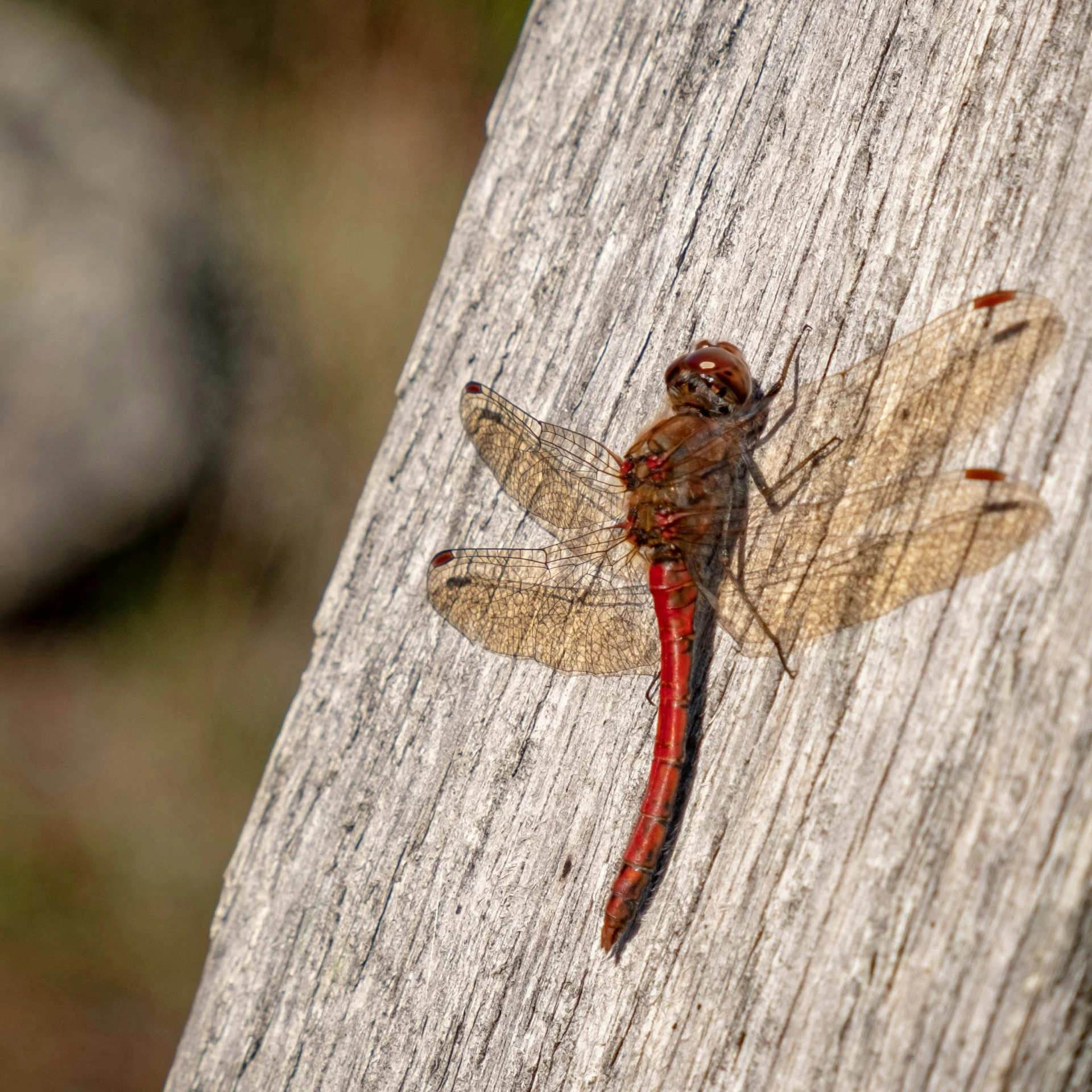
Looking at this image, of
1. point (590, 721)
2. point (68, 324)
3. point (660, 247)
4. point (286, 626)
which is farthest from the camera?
point (286, 626)

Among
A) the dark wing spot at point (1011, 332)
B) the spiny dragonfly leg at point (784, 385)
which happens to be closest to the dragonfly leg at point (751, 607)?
the spiny dragonfly leg at point (784, 385)

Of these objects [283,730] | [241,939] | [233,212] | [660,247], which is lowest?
[241,939]

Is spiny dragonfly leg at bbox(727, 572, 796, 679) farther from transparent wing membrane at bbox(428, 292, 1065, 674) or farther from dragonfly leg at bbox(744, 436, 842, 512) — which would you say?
dragonfly leg at bbox(744, 436, 842, 512)

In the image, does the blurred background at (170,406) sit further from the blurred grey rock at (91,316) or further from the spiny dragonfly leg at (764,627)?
the spiny dragonfly leg at (764,627)

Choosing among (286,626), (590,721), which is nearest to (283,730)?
(590,721)

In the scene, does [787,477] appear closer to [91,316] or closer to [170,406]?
[170,406]

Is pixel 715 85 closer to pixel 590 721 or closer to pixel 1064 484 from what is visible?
pixel 1064 484

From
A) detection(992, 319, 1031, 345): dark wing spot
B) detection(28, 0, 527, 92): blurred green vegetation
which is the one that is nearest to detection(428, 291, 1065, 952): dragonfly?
detection(992, 319, 1031, 345): dark wing spot
